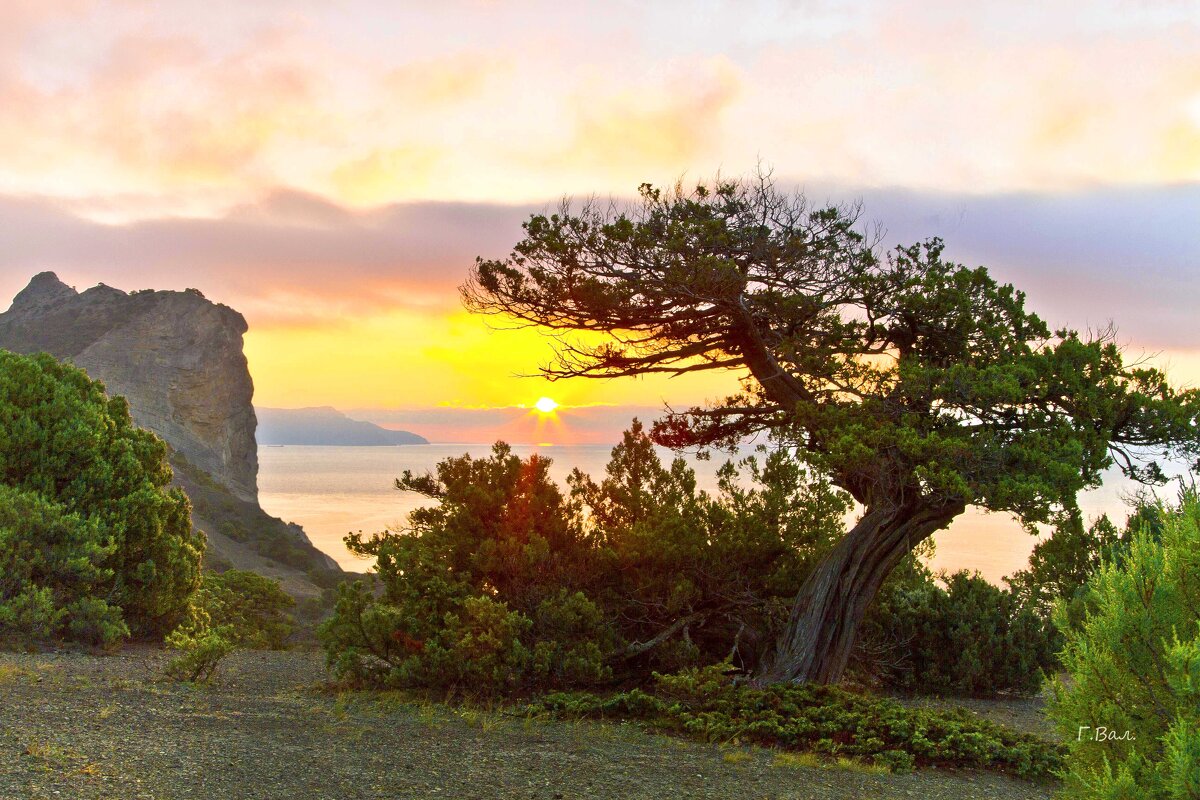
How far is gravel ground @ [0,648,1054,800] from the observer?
6336 millimetres

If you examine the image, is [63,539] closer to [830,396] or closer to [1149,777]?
[830,396]

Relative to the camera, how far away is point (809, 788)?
23.4ft

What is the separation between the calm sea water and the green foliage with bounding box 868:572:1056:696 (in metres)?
1.34

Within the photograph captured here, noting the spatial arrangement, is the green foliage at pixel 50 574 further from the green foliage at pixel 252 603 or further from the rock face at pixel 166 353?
the rock face at pixel 166 353

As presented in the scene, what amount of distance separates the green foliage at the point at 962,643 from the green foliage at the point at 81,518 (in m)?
10.4

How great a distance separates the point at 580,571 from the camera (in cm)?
1111

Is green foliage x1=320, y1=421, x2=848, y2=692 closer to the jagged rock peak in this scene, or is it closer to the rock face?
the rock face

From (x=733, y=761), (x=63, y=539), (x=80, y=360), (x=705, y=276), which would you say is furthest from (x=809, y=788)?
(x=80, y=360)

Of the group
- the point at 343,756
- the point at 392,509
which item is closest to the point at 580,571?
the point at 343,756

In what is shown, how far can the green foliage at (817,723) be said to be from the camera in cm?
843

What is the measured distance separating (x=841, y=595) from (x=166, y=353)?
96219 millimetres

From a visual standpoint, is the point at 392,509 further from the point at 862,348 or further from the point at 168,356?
the point at 862,348

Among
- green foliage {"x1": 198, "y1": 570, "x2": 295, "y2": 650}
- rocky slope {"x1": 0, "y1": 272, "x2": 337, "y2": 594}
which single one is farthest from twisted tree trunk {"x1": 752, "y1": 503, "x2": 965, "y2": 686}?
rocky slope {"x1": 0, "y1": 272, "x2": 337, "y2": 594}

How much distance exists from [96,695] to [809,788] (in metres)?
6.73
